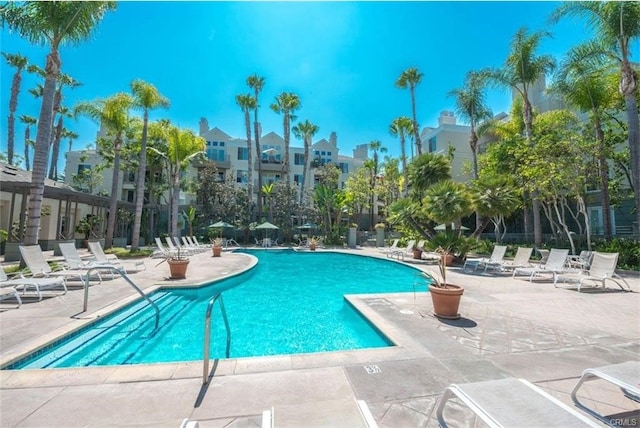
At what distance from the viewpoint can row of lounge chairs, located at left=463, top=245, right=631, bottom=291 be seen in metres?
8.70

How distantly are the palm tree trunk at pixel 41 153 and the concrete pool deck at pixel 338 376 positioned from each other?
5.00 metres

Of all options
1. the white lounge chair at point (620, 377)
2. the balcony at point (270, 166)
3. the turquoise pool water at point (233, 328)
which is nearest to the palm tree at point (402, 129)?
the balcony at point (270, 166)

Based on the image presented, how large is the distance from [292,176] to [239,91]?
12.1 m

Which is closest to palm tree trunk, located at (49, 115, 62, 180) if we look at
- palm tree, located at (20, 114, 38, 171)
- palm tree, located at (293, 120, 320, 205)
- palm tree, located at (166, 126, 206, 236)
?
palm tree, located at (20, 114, 38, 171)

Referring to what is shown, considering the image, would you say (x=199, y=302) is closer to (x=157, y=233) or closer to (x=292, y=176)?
(x=157, y=233)

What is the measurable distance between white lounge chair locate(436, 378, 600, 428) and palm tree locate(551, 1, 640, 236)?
15.3 metres

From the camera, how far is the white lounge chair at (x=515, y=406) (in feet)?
6.14

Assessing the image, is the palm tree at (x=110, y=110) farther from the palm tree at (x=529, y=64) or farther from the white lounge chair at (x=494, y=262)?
the palm tree at (x=529, y=64)

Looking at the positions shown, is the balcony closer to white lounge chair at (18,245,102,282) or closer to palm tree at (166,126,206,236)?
palm tree at (166,126,206,236)

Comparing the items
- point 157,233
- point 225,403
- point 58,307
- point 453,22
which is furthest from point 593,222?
point 157,233

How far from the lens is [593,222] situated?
2202 centimetres

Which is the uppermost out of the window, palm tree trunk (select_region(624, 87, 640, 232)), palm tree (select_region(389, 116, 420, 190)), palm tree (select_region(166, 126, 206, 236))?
palm tree (select_region(389, 116, 420, 190))

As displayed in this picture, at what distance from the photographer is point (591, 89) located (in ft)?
51.8

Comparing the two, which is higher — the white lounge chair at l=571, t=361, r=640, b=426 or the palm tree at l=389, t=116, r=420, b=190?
the palm tree at l=389, t=116, r=420, b=190
